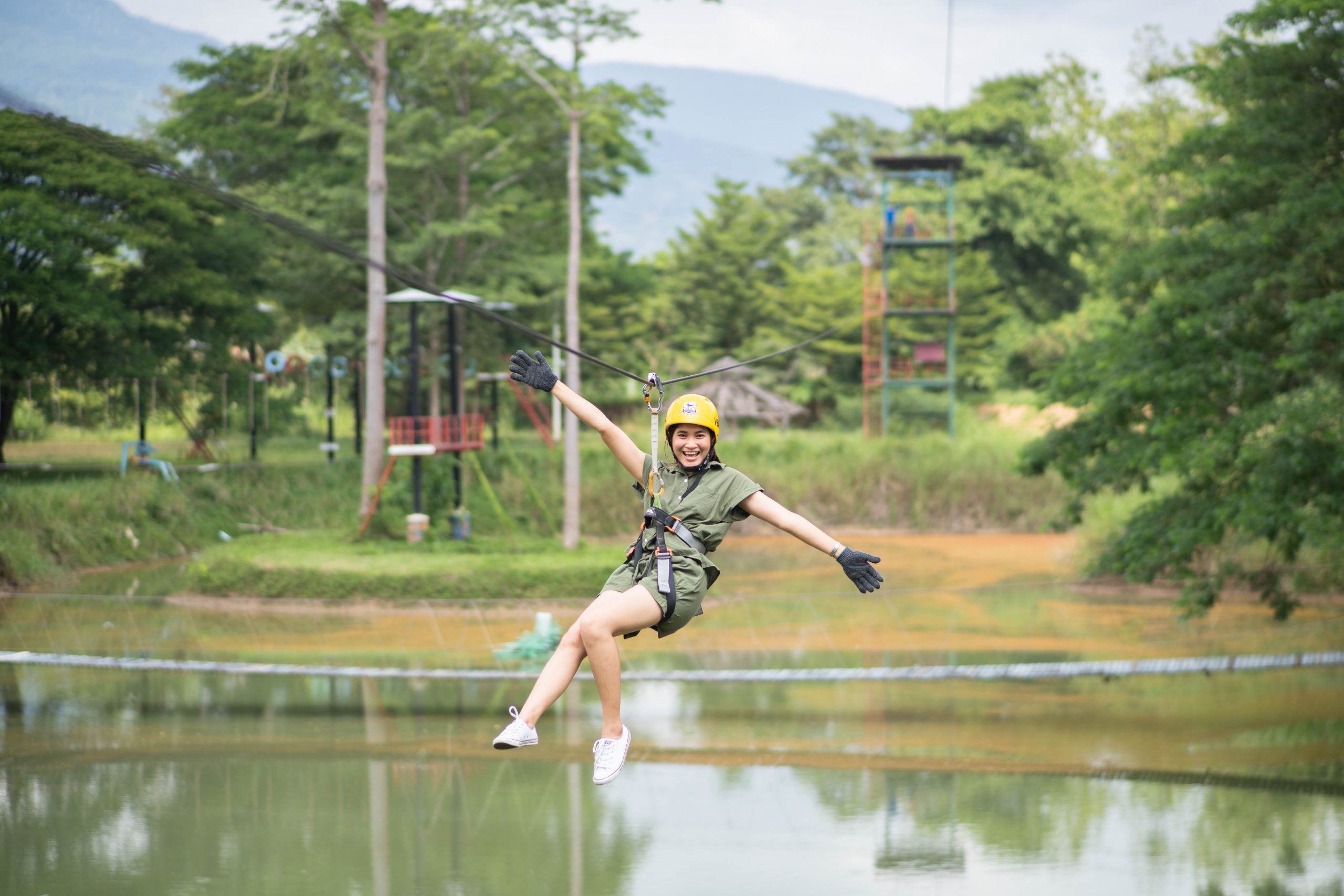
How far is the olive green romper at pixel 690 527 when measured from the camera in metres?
5.05

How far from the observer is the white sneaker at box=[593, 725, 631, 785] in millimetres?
5090

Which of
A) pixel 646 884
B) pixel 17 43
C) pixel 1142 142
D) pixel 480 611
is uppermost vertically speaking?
pixel 1142 142

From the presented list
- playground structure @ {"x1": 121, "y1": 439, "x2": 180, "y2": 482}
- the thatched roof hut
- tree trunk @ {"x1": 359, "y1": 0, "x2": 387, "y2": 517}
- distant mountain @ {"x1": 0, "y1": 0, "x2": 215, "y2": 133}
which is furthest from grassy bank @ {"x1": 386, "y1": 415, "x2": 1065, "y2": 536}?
distant mountain @ {"x1": 0, "y1": 0, "x2": 215, "y2": 133}

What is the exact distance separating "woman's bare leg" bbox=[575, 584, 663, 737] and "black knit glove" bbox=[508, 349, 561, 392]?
0.99 meters

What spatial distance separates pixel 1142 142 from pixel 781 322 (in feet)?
41.2

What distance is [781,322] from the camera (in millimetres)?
42125

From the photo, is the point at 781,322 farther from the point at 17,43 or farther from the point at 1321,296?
the point at 1321,296

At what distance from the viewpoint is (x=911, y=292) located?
37.9m

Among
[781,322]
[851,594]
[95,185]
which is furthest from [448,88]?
[851,594]

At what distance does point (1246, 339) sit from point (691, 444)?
32.8ft

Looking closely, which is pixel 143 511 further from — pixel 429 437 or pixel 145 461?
pixel 429 437

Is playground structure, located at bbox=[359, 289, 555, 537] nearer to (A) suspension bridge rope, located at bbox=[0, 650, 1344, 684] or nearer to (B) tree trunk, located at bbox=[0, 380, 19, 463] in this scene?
(A) suspension bridge rope, located at bbox=[0, 650, 1344, 684]

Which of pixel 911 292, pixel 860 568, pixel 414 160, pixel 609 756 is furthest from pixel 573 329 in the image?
pixel 609 756

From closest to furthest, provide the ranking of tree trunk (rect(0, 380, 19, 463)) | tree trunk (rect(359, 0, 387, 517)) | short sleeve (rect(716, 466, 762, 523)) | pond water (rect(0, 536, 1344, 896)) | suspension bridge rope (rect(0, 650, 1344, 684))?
1. short sleeve (rect(716, 466, 762, 523))
2. suspension bridge rope (rect(0, 650, 1344, 684))
3. pond water (rect(0, 536, 1344, 896))
4. tree trunk (rect(359, 0, 387, 517))
5. tree trunk (rect(0, 380, 19, 463))
